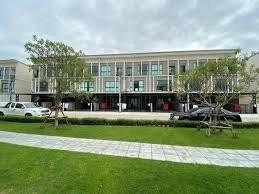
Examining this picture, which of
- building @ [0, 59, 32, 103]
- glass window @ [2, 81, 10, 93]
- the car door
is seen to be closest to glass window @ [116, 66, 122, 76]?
building @ [0, 59, 32, 103]

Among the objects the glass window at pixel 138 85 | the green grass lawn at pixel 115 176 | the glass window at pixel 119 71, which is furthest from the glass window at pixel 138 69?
the green grass lawn at pixel 115 176

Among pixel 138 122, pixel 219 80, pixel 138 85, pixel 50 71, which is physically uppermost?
pixel 138 85

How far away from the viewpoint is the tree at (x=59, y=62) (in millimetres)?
14750

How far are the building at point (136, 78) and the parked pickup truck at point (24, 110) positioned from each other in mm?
21325

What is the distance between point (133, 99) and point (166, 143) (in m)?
37.0

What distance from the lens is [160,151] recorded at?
345 inches

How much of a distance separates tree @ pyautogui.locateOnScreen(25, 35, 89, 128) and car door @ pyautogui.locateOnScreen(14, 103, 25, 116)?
9266 mm

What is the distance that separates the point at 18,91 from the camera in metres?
54.2

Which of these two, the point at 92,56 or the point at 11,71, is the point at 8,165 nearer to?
the point at 92,56

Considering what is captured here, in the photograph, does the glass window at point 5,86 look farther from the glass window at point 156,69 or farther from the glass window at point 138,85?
the glass window at point 156,69

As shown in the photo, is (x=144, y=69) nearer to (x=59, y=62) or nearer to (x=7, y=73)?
(x=7, y=73)

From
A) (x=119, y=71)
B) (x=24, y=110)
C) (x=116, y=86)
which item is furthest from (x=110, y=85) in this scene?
(x=24, y=110)

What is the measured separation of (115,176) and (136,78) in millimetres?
42243

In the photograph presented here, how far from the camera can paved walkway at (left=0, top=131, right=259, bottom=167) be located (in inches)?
292
